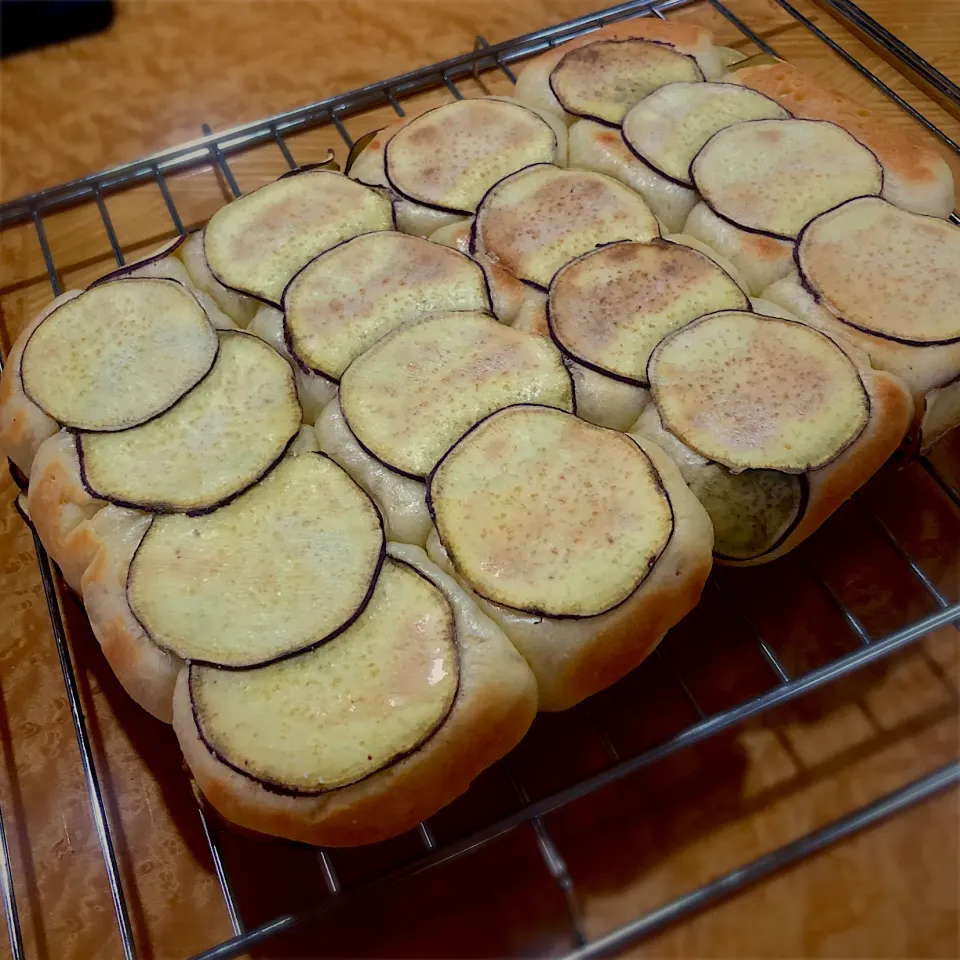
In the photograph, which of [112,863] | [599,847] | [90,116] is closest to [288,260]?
[112,863]

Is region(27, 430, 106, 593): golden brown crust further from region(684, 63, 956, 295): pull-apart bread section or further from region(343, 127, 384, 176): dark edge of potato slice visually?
region(684, 63, 956, 295): pull-apart bread section

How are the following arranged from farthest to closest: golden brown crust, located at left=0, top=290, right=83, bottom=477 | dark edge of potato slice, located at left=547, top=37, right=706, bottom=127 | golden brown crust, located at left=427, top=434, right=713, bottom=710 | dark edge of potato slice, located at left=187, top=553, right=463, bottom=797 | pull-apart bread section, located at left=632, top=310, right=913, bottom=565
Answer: dark edge of potato slice, located at left=547, top=37, right=706, bottom=127, golden brown crust, located at left=0, top=290, right=83, bottom=477, pull-apart bread section, located at left=632, top=310, right=913, bottom=565, golden brown crust, located at left=427, top=434, right=713, bottom=710, dark edge of potato slice, located at left=187, top=553, right=463, bottom=797

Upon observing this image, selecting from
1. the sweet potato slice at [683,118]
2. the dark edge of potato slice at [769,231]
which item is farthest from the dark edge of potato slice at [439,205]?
the dark edge of potato slice at [769,231]

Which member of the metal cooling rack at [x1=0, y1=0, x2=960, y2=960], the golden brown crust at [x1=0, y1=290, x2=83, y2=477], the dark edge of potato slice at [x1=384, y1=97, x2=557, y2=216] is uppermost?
the dark edge of potato slice at [x1=384, y1=97, x2=557, y2=216]

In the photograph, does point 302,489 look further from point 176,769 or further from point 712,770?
point 712,770

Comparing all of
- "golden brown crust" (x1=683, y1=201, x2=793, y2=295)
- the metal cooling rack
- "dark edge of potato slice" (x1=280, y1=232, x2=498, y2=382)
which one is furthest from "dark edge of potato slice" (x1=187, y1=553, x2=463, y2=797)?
"golden brown crust" (x1=683, y1=201, x2=793, y2=295)
